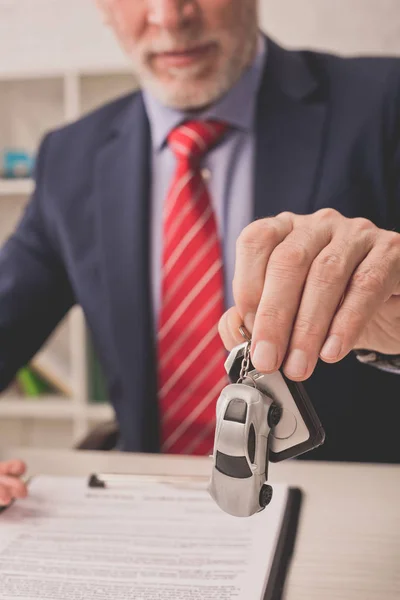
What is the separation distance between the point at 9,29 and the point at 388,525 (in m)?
2.25

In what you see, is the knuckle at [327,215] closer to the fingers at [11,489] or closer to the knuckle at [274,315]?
the knuckle at [274,315]

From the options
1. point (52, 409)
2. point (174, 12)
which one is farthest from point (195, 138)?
point (52, 409)

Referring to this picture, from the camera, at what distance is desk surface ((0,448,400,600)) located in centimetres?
50

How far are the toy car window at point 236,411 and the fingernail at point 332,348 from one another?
0.27ft

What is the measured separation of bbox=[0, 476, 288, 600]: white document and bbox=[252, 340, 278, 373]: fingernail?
17 cm

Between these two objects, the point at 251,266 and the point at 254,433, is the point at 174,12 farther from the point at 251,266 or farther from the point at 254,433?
the point at 254,433

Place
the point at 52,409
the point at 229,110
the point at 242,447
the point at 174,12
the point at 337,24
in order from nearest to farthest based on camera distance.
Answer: the point at 242,447, the point at 174,12, the point at 229,110, the point at 337,24, the point at 52,409

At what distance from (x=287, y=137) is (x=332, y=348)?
2.36 ft

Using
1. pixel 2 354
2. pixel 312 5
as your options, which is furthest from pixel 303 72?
pixel 312 5

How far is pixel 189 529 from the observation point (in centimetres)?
60

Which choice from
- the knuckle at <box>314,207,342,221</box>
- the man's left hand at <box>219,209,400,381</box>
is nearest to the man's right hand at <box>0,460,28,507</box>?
the man's left hand at <box>219,209,400,381</box>

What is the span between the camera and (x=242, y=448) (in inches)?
15.9

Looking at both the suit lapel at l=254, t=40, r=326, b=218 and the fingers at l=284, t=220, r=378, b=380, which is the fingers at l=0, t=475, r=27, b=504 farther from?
the suit lapel at l=254, t=40, r=326, b=218

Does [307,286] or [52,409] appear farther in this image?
[52,409]
